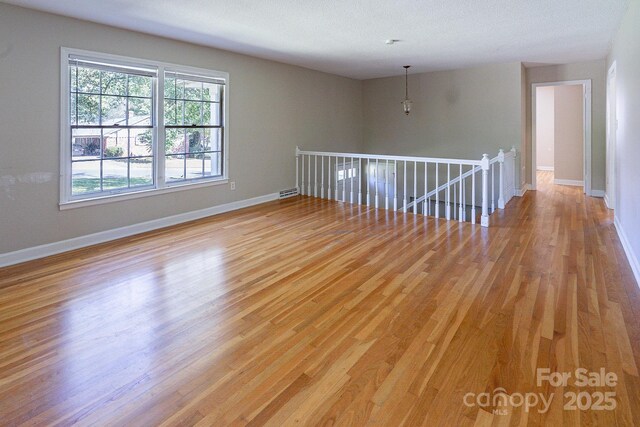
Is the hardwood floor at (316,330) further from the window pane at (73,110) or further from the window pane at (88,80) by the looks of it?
the window pane at (88,80)

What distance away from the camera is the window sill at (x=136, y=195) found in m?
4.10

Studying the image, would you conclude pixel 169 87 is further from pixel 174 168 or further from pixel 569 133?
pixel 569 133

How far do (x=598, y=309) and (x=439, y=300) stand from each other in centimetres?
102

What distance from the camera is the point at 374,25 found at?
432 centimetres

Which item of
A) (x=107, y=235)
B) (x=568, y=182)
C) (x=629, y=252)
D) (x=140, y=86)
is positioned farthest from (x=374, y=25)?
(x=568, y=182)

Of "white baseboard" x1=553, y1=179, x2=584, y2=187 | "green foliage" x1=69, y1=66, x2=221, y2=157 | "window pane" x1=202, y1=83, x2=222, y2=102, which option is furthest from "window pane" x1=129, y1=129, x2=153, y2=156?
"white baseboard" x1=553, y1=179, x2=584, y2=187

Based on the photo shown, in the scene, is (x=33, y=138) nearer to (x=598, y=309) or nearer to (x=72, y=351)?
Result: (x=72, y=351)

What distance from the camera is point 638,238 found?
10.2 feet

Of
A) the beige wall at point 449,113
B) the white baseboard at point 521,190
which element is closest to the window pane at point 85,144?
the beige wall at point 449,113

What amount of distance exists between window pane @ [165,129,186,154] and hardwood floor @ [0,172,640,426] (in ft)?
4.73

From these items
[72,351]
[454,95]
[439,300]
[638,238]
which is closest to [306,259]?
[439,300]

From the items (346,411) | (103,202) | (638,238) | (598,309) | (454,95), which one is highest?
(454,95)

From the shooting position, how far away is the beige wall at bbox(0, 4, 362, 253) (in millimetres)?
3582

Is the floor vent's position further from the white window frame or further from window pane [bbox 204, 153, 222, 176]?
window pane [bbox 204, 153, 222, 176]
